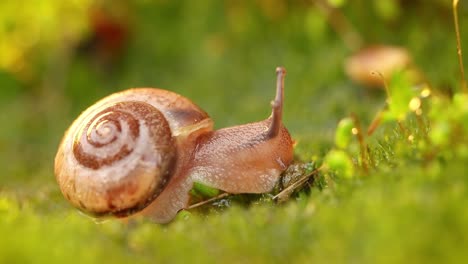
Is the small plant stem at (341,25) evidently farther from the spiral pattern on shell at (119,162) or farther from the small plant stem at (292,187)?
the spiral pattern on shell at (119,162)

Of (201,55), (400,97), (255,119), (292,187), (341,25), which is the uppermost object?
(341,25)

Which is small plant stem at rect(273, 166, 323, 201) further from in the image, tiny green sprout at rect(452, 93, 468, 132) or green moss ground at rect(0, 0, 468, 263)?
tiny green sprout at rect(452, 93, 468, 132)

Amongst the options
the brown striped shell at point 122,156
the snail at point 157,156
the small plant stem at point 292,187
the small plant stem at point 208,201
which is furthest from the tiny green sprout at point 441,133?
the brown striped shell at point 122,156

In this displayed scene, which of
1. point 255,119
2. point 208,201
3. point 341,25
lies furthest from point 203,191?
point 341,25

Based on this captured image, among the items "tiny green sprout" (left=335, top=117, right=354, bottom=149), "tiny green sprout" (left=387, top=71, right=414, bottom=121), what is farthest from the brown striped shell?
"tiny green sprout" (left=387, top=71, right=414, bottom=121)

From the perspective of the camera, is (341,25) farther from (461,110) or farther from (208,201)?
(461,110)

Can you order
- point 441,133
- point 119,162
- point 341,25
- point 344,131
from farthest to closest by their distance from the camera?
point 341,25, point 119,162, point 344,131, point 441,133
